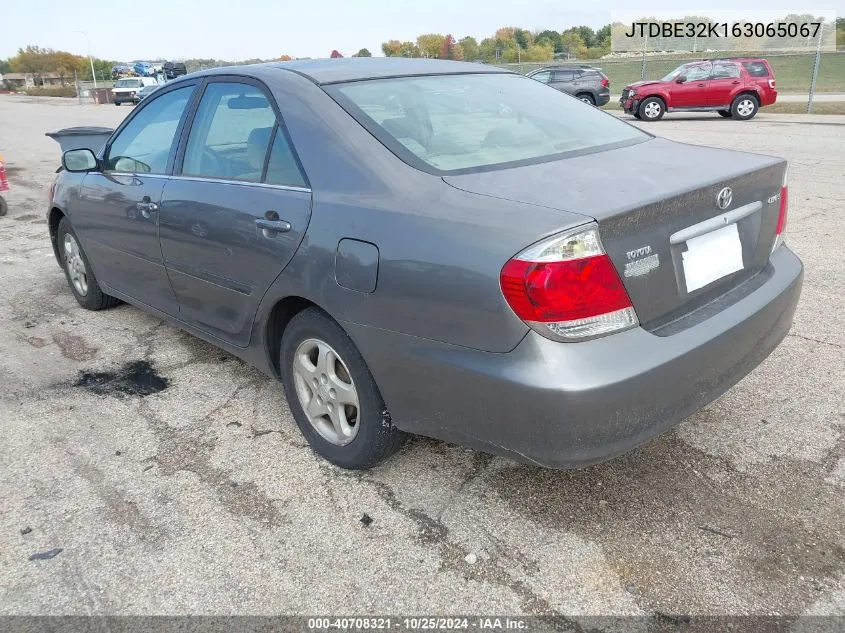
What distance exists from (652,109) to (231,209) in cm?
1861

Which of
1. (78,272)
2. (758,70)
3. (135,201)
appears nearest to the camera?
(135,201)

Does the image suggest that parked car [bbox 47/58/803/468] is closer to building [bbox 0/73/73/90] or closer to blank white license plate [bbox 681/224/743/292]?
blank white license plate [bbox 681/224/743/292]

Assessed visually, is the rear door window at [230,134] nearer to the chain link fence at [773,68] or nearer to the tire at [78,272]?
the tire at [78,272]

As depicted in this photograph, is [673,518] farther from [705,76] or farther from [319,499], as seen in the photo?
[705,76]

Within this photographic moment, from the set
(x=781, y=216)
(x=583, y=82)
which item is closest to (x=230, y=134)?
(x=781, y=216)

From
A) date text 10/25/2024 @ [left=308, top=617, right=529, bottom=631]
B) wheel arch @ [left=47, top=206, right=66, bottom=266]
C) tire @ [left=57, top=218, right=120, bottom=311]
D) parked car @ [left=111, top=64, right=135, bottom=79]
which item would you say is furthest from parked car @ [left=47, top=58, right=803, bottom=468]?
parked car @ [left=111, top=64, right=135, bottom=79]

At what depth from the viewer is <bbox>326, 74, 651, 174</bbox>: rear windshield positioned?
2607 millimetres

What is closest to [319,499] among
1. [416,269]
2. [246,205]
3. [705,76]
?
[416,269]

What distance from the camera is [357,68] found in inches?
123

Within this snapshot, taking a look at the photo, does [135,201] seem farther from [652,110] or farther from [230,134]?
[652,110]

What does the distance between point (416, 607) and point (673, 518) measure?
0.98 meters

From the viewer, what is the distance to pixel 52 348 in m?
4.25

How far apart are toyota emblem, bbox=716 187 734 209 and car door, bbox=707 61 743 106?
18.1 meters

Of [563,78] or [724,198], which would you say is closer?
[724,198]
